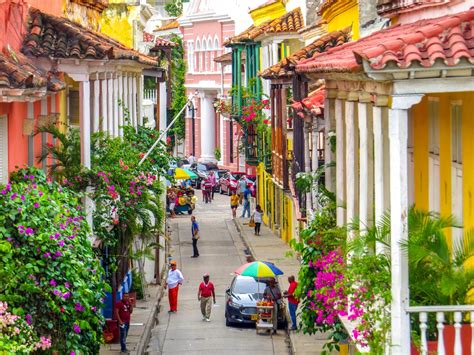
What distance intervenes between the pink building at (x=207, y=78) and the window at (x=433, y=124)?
58.5m

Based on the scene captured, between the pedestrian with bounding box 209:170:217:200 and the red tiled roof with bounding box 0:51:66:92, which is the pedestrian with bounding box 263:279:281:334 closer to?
the red tiled roof with bounding box 0:51:66:92

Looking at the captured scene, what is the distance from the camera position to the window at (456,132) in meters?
14.6

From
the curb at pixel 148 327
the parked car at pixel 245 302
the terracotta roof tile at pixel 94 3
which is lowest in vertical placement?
→ the curb at pixel 148 327

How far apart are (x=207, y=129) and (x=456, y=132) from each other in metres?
66.8

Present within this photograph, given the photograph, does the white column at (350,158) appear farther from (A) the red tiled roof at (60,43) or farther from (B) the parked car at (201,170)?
(B) the parked car at (201,170)

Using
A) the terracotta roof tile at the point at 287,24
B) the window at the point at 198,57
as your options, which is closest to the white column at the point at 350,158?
the terracotta roof tile at the point at 287,24

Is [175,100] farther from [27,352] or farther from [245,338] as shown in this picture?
[27,352]

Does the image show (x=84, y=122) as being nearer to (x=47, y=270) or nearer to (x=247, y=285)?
(x=47, y=270)

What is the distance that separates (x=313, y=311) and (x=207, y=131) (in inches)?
2473

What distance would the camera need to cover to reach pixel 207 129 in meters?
81.4

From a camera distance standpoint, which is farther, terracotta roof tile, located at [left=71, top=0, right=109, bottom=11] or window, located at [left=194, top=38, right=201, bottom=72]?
window, located at [left=194, top=38, right=201, bottom=72]

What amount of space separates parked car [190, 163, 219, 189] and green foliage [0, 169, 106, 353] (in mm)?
55566

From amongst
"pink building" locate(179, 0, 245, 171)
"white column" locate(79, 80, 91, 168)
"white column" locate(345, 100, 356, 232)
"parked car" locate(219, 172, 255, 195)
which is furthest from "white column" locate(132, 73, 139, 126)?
"pink building" locate(179, 0, 245, 171)

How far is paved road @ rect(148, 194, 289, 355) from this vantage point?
2830cm
